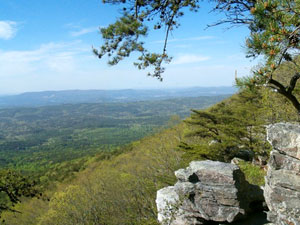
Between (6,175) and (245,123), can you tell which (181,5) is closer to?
(6,175)

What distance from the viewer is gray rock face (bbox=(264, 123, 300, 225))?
16.9ft

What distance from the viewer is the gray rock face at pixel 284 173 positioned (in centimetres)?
514

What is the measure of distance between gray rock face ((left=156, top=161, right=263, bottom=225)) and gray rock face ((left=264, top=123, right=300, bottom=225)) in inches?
61.9

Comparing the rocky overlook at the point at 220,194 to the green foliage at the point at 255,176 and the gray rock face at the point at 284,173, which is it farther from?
the green foliage at the point at 255,176

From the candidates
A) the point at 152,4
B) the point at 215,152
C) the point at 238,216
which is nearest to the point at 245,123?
the point at 215,152

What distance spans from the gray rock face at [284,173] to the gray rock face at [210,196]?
1573 mm

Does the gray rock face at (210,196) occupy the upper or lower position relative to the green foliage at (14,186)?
lower

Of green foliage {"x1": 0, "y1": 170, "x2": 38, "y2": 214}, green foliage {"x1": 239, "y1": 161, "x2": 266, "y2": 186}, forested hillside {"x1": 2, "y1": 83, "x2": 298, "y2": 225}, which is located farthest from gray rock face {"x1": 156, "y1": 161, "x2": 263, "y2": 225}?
green foliage {"x1": 0, "y1": 170, "x2": 38, "y2": 214}

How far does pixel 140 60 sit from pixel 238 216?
5.84m

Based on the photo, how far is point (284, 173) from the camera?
551 cm

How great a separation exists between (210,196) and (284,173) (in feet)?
8.55

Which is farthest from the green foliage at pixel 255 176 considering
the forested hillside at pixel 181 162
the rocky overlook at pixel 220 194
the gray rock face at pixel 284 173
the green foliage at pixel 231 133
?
the gray rock face at pixel 284 173

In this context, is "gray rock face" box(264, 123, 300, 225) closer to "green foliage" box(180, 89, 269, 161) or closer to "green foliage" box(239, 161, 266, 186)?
"green foliage" box(239, 161, 266, 186)

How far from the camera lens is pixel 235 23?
4621 millimetres
